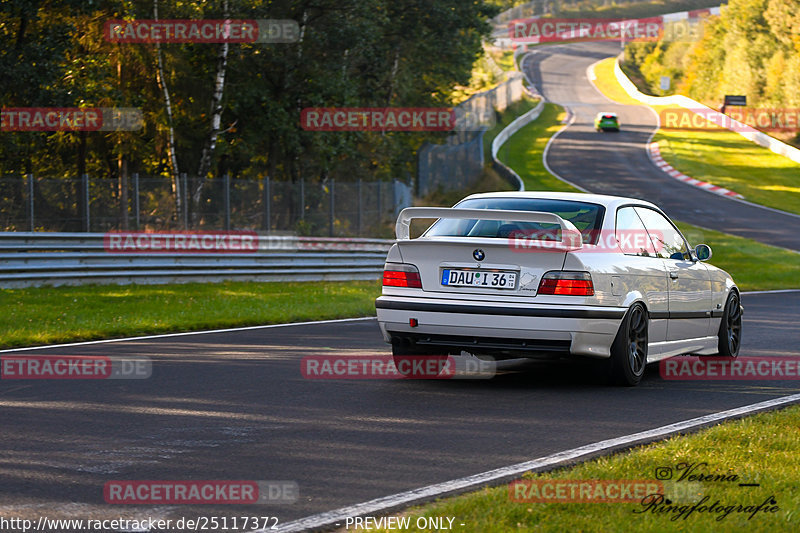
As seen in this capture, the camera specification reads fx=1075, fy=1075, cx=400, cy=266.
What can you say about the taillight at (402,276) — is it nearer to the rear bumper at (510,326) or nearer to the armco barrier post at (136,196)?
the rear bumper at (510,326)

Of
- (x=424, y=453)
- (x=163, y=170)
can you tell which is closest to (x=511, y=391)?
(x=424, y=453)

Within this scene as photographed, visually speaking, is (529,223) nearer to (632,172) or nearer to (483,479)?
(483,479)

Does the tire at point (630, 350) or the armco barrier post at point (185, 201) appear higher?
the armco barrier post at point (185, 201)

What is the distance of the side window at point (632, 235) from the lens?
9305 mm

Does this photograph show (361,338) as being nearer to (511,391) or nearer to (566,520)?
(511,391)

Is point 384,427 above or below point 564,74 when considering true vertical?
below

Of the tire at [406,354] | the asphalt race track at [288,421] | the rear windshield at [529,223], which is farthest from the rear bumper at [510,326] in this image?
the rear windshield at [529,223]

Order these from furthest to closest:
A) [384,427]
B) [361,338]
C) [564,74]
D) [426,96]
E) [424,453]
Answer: [564,74] → [426,96] → [361,338] → [384,427] → [424,453]

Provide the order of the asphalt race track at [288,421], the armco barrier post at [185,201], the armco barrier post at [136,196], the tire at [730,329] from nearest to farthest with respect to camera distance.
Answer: the asphalt race track at [288,421]
the tire at [730,329]
the armco barrier post at [136,196]
the armco barrier post at [185,201]

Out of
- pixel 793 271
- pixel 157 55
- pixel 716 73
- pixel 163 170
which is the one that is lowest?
pixel 793 271

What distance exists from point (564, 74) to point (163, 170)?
80.9 meters

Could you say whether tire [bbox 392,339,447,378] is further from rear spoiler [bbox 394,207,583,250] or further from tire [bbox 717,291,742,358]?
tire [bbox 717,291,742,358]

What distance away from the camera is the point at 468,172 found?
46312 mm

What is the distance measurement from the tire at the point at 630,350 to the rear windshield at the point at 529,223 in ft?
2.45
